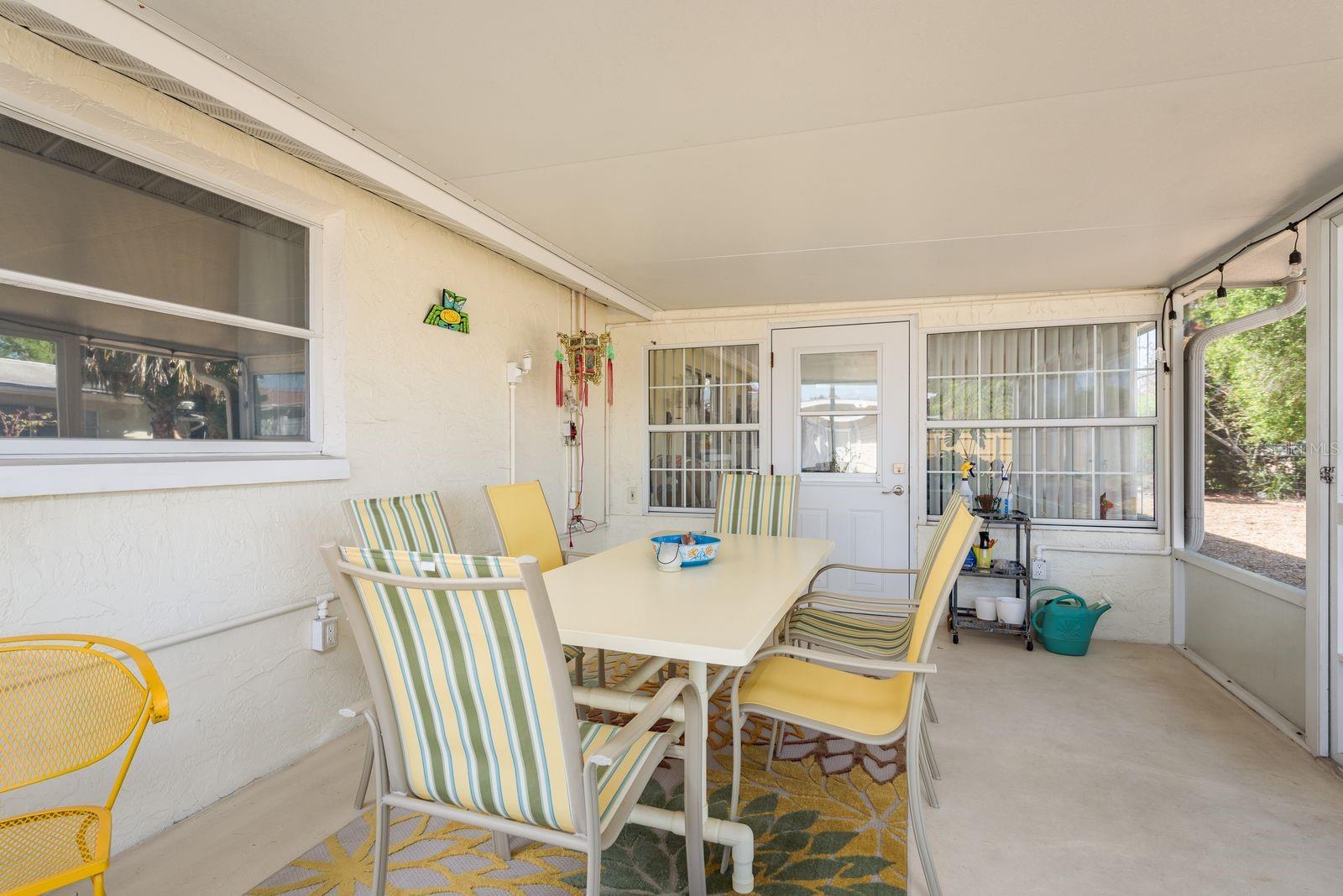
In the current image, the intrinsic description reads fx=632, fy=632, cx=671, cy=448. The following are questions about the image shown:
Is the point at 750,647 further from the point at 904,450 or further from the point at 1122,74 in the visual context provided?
the point at 904,450

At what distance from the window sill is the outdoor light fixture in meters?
4.10

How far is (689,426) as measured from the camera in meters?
5.03

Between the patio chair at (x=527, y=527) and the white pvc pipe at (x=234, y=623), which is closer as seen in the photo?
the white pvc pipe at (x=234, y=623)

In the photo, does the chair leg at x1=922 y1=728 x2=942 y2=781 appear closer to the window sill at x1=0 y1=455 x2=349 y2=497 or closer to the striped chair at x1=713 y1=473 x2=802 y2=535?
the striped chair at x1=713 y1=473 x2=802 y2=535

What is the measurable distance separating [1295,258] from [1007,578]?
7.21 ft

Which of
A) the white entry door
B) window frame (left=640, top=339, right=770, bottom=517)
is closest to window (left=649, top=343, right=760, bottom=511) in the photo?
window frame (left=640, top=339, right=770, bottom=517)

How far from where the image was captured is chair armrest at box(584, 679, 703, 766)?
3.80 feet

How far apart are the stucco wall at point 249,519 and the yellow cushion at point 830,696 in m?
1.73

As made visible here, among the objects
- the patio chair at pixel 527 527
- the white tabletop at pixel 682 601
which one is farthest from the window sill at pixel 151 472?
the white tabletop at pixel 682 601

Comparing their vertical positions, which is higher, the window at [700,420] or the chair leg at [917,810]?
the window at [700,420]

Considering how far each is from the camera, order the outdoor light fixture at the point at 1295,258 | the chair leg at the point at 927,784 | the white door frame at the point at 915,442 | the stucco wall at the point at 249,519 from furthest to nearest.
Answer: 1. the white door frame at the point at 915,442
2. the outdoor light fixture at the point at 1295,258
3. the chair leg at the point at 927,784
4. the stucco wall at the point at 249,519

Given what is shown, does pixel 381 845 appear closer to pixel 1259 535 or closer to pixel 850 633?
pixel 850 633

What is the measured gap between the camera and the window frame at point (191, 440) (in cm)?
171

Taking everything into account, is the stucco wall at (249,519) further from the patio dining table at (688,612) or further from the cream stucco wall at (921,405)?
the cream stucco wall at (921,405)
